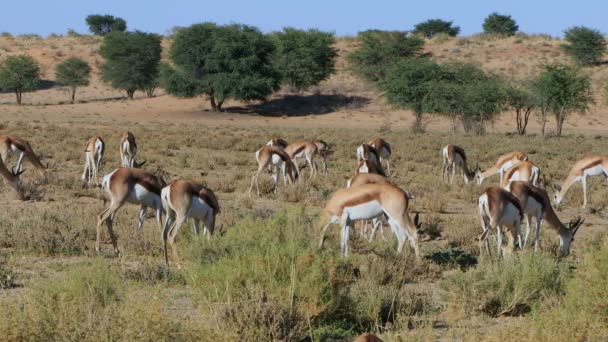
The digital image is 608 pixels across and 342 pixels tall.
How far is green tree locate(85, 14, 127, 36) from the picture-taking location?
89625mm

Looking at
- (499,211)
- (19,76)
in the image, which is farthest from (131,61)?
(499,211)

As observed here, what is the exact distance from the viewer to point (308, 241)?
8828mm

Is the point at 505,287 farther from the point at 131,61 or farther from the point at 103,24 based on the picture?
the point at 103,24

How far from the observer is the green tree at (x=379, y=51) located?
6227 centimetres

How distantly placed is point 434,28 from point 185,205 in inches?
3294

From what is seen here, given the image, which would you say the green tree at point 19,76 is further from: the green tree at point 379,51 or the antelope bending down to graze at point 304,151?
the antelope bending down to graze at point 304,151

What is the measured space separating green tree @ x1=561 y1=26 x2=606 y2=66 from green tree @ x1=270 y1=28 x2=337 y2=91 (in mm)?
18603

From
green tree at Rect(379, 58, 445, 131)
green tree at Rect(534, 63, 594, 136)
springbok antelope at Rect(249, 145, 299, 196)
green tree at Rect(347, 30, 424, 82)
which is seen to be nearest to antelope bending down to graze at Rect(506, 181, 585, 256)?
springbok antelope at Rect(249, 145, 299, 196)

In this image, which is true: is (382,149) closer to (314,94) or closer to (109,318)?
(109,318)

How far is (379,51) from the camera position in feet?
208

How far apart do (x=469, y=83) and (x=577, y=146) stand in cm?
1600

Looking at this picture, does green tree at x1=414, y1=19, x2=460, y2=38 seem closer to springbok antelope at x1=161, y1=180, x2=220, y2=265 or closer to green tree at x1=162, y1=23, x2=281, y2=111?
green tree at x1=162, y1=23, x2=281, y2=111

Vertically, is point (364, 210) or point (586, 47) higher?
point (586, 47)

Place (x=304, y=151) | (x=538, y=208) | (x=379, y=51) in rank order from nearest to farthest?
(x=538, y=208), (x=304, y=151), (x=379, y=51)
